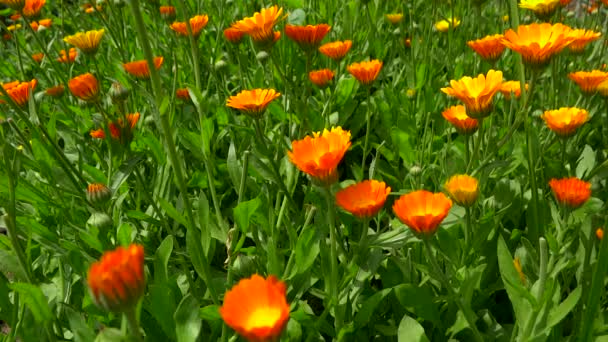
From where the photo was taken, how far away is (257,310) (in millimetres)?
671

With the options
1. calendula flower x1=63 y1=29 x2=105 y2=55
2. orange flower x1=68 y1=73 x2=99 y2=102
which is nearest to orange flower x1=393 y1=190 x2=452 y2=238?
orange flower x1=68 y1=73 x2=99 y2=102

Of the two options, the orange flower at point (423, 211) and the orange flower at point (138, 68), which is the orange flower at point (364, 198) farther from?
the orange flower at point (138, 68)

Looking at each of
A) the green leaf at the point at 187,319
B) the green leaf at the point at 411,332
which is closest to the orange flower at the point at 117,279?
the green leaf at the point at 187,319

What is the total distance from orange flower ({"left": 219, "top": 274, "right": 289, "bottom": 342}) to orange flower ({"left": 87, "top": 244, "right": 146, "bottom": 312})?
0.35 ft

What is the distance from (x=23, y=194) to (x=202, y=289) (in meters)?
0.52

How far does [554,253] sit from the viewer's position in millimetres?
1042

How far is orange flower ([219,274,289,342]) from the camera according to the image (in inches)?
23.9

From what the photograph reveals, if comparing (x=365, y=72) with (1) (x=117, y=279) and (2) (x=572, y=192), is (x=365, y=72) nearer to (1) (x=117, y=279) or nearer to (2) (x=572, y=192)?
(2) (x=572, y=192)

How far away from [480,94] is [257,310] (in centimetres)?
70

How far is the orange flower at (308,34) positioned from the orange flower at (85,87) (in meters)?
0.52

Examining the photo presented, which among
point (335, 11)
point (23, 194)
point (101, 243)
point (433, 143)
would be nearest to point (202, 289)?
point (101, 243)

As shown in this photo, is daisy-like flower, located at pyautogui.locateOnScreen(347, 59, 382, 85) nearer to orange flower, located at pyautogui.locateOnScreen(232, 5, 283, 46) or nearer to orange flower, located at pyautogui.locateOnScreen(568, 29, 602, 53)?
orange flower, located at pyautogui.locateOnScreen(232, 5, 283, 46)

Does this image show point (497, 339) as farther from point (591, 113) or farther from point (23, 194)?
point (23, 194)

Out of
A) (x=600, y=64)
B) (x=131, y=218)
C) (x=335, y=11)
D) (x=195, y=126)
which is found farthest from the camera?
(x=335, y=11)
